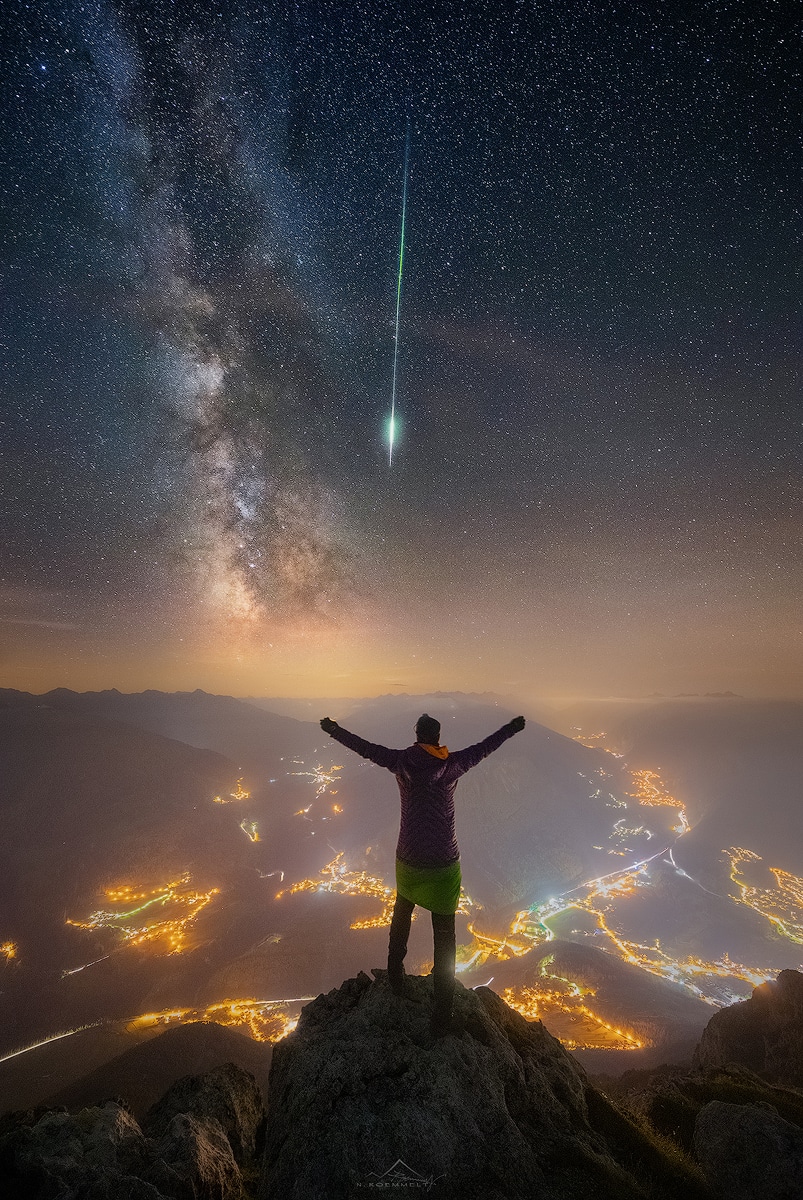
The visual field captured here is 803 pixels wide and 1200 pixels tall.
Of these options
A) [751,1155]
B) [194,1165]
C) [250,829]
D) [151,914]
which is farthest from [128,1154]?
[250,829]

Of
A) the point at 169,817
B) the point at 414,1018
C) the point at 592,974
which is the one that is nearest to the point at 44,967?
the point at 169,817

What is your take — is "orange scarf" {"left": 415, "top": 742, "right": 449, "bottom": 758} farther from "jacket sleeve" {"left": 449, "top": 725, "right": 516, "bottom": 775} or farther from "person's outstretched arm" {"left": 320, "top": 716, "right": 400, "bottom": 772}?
"person's outstretched arm" {"left": 320, "top": 716, "right": 400, "bottom": 772}

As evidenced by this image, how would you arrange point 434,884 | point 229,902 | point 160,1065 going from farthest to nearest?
point 229,902 < point 160,1065 < point 434,884

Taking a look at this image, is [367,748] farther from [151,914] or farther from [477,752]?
[151,914]

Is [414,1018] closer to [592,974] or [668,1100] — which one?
[668,1100]

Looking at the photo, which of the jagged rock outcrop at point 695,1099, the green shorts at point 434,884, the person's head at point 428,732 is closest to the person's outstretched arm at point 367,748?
the person's head at point 428,732
